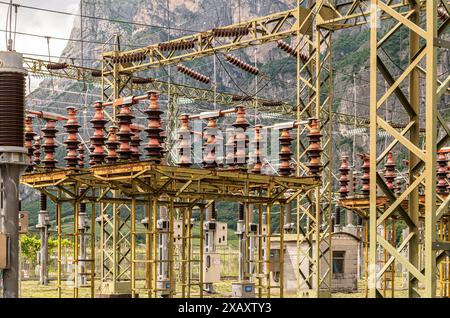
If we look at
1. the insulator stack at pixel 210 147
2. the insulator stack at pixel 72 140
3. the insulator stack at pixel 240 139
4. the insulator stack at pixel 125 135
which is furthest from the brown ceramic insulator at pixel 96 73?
the insulator stack at pixel 125 135

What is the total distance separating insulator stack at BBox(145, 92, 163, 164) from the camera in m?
19.3

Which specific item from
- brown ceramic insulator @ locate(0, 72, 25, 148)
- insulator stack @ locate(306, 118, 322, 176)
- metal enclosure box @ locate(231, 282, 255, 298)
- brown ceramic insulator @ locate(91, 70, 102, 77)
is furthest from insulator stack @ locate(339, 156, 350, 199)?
brown ceramic insulator @ locate(0, 72, 25, 148)

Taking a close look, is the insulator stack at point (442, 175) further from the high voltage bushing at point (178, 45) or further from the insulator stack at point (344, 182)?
the high voltage bushing at point (178, 45)

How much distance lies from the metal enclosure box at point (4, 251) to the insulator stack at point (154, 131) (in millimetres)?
8357

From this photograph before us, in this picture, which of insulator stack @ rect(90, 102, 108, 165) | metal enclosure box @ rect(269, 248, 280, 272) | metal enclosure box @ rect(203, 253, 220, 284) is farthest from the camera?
metal enclosure box @ rect(269, 248, 280, 272)

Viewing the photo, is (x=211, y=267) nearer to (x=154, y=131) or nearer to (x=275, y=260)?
(x=275, y=260)

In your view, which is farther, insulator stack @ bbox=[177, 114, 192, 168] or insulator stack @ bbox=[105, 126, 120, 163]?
insulator stack @ bbox=[177, 114, 192, 168]

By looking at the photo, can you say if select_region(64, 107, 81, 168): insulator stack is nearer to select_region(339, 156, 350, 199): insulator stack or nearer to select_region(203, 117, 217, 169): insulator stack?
select_region(203, 117, 217, 169): insulator stack

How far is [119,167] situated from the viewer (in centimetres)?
1891

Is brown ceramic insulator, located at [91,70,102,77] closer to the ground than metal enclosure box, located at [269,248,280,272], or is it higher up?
higher up

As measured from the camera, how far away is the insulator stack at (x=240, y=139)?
873 inches

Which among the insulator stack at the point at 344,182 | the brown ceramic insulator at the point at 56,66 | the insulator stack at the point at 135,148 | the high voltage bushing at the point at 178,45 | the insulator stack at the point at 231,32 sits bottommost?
the insulator stack at the point at 344,182

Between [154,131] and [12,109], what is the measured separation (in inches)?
315

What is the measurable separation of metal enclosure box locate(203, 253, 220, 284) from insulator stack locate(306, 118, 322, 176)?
9990 mm
